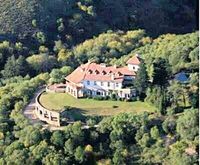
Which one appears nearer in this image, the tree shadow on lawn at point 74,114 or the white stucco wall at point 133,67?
the tree shadow on lawn at point 74,114

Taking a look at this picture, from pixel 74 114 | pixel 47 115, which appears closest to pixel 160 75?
pixel 74 114

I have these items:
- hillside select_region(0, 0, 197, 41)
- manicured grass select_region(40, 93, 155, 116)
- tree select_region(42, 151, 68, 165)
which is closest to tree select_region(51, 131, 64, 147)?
tree select_region(42, 151, 68, 165)

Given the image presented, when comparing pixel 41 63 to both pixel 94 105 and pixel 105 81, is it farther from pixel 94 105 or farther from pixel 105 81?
pixel 94 105

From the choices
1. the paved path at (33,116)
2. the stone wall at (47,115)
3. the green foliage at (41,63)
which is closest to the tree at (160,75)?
the paved path at (33,116)

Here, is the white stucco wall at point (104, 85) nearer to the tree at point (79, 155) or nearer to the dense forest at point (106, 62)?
the dense forest at point (106, 62)

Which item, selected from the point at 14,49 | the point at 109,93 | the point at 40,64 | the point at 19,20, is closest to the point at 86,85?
the point at 109,93

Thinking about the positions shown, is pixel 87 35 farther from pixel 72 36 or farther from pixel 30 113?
pixel 30 113
